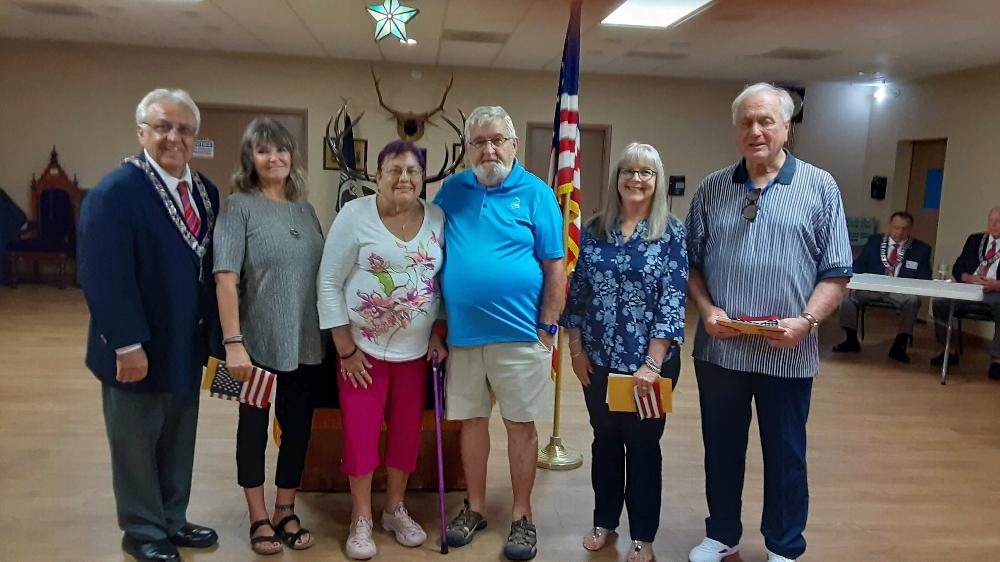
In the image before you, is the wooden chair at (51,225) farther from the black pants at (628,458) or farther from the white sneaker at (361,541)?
the black pants at (628,458)

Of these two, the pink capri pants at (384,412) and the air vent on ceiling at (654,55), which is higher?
the air vent on ceiling at (654,55)

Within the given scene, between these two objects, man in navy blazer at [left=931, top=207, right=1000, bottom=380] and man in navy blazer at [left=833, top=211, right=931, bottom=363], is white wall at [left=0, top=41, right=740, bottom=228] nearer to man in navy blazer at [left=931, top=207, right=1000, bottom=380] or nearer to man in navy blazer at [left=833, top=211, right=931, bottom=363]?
man in navy blazer at [left=833, top=211, right=931, bottom=363]

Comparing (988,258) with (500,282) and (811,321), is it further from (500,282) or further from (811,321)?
(500,282)

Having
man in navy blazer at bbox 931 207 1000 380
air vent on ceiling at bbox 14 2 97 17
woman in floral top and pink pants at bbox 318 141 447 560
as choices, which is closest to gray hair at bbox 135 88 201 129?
woman in floral top and pink pants at bbox 318 141 447 560

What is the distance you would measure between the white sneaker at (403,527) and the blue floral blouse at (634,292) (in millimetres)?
939

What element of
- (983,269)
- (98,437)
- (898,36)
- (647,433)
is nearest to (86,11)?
(98,437)

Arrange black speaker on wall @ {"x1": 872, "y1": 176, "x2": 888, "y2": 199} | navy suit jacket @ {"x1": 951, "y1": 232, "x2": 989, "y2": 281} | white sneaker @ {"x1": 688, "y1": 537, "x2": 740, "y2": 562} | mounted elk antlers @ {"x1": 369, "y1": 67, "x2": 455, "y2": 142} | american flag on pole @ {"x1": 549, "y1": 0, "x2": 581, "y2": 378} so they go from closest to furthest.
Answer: white sneaker @ {"x1": 688, "y1": 537, "x2": 740, "y2": 562}, american flag on pole @ {"x1": 549, "y1": 0, "x2": 581, "y2": 378}, navy suit jacket @ {"x1": 951, "y1": 232, "x2": 989, "y2": 281}, mounted elk antlers @ {"x1": 369, "y1": 67, "x2": 455, "y2": 142}, black speaker on wall @ {"x1": 872, "y1": 176, "x2": 888, "y2": 199}

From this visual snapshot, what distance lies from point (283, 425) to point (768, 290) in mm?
1715

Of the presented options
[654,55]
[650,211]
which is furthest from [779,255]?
[654,55]

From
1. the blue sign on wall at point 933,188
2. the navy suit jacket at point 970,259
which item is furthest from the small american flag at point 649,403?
the blue sign on wall at point 933,188

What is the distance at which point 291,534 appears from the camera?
2.54 metres

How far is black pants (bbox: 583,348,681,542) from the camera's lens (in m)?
2.38

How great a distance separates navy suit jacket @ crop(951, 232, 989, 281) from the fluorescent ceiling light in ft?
9.98

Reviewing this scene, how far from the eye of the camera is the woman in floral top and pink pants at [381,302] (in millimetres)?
2305
